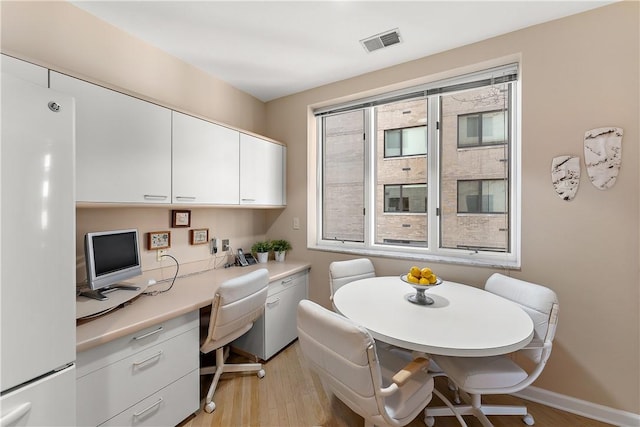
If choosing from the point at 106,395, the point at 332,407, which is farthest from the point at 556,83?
the point at 106,395

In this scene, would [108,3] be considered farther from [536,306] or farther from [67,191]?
[536,306]

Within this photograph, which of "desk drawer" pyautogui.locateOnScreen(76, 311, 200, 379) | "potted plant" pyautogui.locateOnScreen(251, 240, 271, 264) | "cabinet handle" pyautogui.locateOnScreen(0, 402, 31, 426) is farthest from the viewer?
"potted plant" pyautogui.locateOnScreen(251, 240, 271, 264)

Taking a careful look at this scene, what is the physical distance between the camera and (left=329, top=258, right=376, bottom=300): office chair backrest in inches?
88.6

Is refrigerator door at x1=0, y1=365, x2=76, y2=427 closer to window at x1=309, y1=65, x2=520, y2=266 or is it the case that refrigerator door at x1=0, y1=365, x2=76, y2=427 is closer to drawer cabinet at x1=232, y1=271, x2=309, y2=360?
drawer cabinet at x1=232, y1=271, x2=309, y2=360

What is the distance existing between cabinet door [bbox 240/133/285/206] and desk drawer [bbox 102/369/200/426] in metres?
1.44

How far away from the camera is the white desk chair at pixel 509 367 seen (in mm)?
1393

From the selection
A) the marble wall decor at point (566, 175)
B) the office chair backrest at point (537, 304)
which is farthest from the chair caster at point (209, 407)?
the marble wall decor at point (566, 175)

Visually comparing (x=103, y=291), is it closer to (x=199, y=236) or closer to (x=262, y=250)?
(x=199, y=236)

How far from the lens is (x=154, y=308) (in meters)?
1.53

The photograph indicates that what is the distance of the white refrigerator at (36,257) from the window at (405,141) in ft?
7.75

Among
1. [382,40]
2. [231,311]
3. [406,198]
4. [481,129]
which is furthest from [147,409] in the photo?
[481,129]

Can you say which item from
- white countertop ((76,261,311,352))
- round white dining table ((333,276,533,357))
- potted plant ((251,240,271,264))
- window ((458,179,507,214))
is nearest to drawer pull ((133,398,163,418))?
white countertop ((76,261,311,352))

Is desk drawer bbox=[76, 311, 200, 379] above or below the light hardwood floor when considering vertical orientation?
above

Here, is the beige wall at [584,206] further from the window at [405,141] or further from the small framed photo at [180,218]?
the small framed photo at [180,218]
